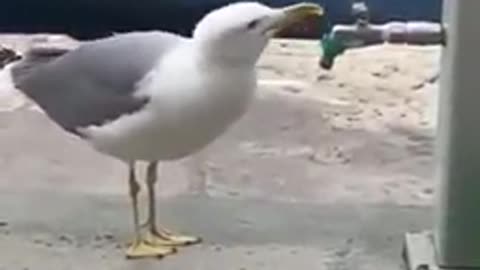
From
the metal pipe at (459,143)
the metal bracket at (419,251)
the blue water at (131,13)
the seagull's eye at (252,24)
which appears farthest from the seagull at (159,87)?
the blue water at (131,13)

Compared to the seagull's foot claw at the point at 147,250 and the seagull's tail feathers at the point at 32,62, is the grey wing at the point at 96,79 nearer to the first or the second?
the seagull's tail feathers at the point at 32,62

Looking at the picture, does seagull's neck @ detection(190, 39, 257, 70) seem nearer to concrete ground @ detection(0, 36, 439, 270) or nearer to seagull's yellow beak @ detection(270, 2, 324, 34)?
seagull's yellow beak @ detection(270, 2, 324, 34)

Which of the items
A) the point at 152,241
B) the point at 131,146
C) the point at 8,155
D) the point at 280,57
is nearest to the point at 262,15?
the point at 131,146

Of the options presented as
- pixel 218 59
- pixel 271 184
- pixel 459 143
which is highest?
pixel 218 59

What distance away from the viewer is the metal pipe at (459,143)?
229cm

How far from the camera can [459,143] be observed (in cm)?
236

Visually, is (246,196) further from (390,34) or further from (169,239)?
(390,34)

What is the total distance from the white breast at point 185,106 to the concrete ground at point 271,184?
24cm

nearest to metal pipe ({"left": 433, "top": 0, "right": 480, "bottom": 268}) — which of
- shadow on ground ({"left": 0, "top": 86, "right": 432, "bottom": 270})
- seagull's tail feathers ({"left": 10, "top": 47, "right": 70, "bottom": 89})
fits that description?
shadow on ground ({"left": 0, "top": 86, "right": 432, "bottom": 270})

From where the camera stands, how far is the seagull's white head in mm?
2357

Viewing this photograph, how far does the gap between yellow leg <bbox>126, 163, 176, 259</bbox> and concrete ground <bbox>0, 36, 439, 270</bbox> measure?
0.02m

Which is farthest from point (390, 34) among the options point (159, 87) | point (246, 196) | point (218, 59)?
point (246, 196)

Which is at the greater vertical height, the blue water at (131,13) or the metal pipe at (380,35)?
the metal pipe at (380,35)

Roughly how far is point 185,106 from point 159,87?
0.06 metres
